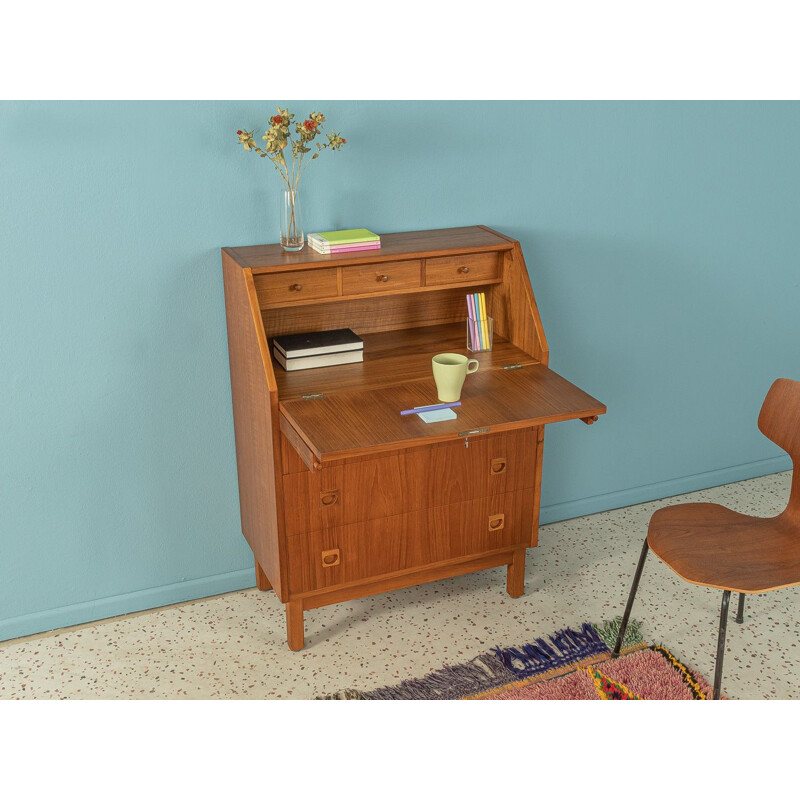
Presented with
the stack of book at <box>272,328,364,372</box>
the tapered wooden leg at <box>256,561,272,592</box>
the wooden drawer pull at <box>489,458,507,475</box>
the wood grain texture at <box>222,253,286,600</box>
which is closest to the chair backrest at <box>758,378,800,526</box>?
the wooden drawer pull at <box>489,458,507,475</box>

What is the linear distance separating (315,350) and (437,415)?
0.49m

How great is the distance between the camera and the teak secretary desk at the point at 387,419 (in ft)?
8.43

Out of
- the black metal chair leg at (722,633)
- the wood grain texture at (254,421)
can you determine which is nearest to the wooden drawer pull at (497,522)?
the wood grain texture at (254,421)

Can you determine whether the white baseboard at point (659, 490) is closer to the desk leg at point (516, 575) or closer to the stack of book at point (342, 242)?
the desk leg at point (516, 575)

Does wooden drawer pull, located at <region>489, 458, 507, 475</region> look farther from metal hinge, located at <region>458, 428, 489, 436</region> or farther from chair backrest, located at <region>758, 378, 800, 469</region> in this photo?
chair backrest, located at <region>758, 378, 800, 469</region>

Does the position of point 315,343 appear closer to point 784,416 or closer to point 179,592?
point 179,592

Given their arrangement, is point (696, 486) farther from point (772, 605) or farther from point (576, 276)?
point (576, 276)

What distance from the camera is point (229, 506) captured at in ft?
10.2

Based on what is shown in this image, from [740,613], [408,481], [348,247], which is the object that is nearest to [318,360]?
[348,247]

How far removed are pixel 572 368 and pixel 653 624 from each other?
0.98m

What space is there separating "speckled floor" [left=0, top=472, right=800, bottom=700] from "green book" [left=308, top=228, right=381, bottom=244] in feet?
4.12

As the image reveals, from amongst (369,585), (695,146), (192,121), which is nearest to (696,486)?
(695,146)

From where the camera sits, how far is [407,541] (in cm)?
286

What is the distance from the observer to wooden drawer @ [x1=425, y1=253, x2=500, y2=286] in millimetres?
2855
